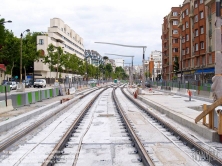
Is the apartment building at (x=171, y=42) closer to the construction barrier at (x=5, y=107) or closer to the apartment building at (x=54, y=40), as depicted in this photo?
the apartment building at (x=54, y=40)

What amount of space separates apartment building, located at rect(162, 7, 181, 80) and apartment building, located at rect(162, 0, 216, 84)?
44.6 ft

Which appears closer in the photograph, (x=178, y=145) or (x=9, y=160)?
(x=9, y=160)

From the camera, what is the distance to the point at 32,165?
7.24 m

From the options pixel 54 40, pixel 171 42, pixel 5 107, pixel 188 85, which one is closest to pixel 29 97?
pixel 5 107

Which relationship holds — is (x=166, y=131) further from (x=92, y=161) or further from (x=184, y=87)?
(x=184, y=87)

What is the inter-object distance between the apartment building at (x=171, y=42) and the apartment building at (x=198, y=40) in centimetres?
1358

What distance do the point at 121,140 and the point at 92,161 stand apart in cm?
297

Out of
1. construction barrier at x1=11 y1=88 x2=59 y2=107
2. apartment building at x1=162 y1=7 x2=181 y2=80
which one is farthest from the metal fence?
apartment building at x1=162 y1=7 x2=181 y2=80

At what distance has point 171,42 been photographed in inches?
3423

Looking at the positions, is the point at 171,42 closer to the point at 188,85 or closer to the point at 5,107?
the point at 188,85

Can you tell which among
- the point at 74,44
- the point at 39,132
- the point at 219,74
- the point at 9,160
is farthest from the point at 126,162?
the point at 74,44

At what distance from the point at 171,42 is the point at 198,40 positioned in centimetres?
2857

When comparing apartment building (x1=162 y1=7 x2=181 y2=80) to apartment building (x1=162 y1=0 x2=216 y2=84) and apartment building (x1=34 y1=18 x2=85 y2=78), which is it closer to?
apartment building (x1=162 y1=0 x2=216 y2=84)

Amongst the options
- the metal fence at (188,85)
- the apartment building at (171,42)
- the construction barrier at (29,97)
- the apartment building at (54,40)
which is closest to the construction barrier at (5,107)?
the construction barrier at (29,97)
